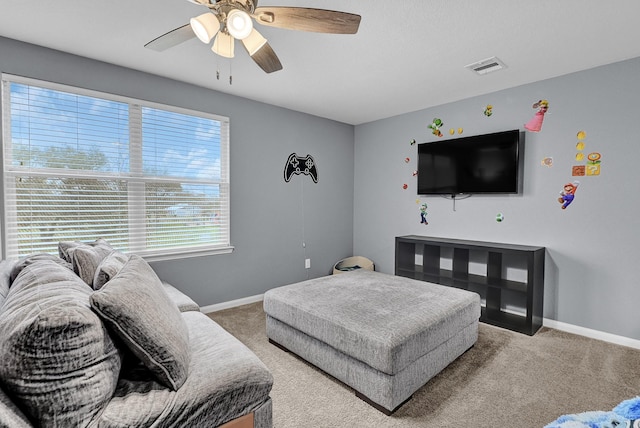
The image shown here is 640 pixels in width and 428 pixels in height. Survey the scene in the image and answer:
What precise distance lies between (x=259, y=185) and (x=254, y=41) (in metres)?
2.14

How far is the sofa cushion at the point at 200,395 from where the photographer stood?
108 cm

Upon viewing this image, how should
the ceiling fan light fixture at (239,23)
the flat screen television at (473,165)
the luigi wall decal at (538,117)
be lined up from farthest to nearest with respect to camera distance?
the flat screen television at (473,165), the luigi wall decal at (538,117), the ceiling fan light fixture at (239,23)

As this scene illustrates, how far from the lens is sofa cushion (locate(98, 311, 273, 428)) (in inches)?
42.3

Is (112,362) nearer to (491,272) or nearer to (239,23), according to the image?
(239,23)

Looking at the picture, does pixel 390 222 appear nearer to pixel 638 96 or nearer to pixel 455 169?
pixel 455 169

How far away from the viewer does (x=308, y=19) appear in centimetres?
159

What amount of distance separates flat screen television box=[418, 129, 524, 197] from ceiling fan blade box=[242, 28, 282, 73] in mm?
2446

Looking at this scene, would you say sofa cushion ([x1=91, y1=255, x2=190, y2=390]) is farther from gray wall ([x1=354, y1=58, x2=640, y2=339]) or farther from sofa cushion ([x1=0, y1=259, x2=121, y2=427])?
gray wall ([x1=354, y1=58, x2=640, y2=339])

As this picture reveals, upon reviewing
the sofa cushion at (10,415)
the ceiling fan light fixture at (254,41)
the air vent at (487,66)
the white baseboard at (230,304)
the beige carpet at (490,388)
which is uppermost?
the air vent at (487,66)

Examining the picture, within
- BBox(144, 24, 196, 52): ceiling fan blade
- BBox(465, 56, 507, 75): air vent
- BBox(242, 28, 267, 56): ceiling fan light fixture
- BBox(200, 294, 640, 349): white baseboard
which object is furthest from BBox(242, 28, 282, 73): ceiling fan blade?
BBox(200, 294, 640, 349): white baseboard

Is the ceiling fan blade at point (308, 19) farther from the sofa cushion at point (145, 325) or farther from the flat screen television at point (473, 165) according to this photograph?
the flat screen television at point (473, 165)

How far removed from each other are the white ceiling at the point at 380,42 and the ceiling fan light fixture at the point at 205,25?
47 centimetres

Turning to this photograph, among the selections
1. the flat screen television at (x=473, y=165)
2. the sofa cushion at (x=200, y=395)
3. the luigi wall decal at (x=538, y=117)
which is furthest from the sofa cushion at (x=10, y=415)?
the luigi wall decal at (x=538, y=117)

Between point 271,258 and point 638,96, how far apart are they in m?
3.85
